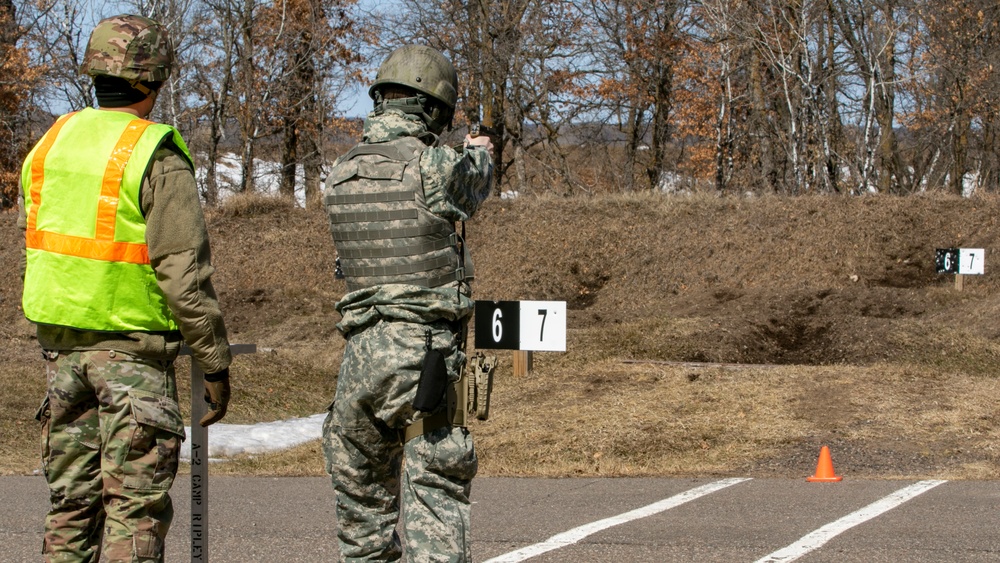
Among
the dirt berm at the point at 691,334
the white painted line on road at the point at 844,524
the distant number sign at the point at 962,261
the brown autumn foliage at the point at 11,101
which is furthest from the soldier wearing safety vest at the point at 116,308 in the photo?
the brown autumn foliage at the point at 11,101

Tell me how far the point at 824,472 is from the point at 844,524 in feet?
5.38

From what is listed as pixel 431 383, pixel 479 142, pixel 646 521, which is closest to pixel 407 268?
pixel 431 383

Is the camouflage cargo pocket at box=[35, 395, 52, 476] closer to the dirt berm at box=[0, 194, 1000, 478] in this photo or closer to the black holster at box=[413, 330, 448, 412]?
the black holster at box=[413, 330, 448, 412]

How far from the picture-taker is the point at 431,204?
424cm

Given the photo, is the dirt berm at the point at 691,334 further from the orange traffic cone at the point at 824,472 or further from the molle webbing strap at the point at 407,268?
the molle webbing strap at the point at 407,268

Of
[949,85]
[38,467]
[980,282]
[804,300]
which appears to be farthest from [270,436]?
[949,85]

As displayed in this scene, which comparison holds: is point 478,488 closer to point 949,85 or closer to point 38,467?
point 38,467

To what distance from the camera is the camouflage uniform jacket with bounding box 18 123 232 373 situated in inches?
149

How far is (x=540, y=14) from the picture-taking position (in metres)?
32.2

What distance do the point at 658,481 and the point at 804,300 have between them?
34.6 ft

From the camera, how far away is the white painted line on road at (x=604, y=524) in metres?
5.72

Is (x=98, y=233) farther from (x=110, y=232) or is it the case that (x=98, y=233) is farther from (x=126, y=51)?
(x=126, y=51)

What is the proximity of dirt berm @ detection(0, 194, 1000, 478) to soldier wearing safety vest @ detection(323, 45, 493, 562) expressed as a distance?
4251mm

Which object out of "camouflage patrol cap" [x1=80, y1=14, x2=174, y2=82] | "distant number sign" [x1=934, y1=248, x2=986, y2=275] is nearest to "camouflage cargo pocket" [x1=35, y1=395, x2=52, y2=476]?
"camouflage patrol cap" [x1=80, y1=14, x2=174, y2=82]
